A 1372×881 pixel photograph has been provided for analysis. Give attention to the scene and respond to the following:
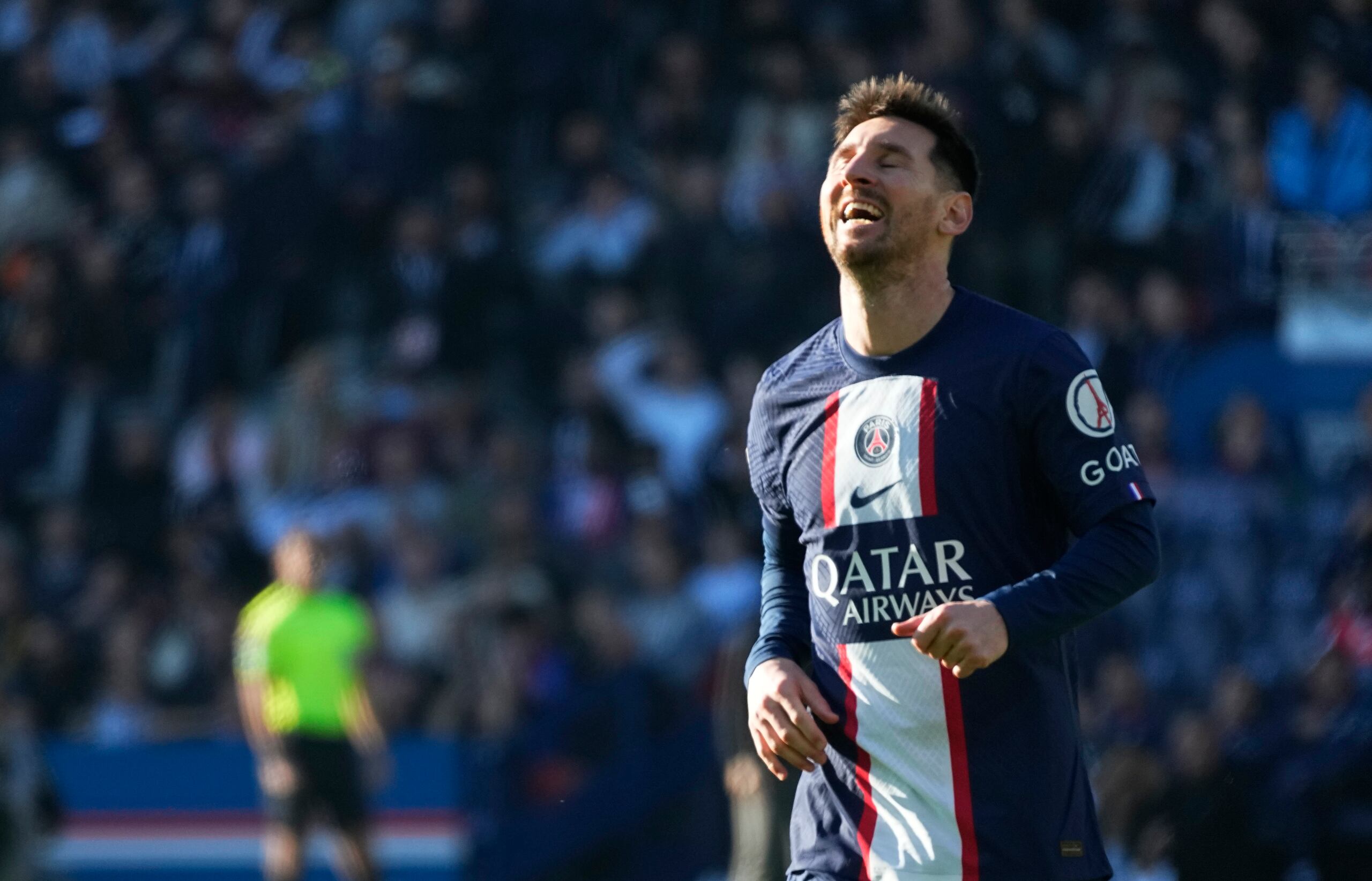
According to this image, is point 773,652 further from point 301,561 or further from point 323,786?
point 323,786

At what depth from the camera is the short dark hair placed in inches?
132

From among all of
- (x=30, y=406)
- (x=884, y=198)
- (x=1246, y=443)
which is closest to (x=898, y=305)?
(x=884, y=198)

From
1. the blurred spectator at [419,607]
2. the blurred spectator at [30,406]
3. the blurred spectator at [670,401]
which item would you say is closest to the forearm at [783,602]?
→ the blurred spectator at [670,401]

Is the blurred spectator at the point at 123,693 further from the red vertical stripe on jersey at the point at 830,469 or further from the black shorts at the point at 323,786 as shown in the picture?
the red vertical stripe on jersey at the point at 830,469

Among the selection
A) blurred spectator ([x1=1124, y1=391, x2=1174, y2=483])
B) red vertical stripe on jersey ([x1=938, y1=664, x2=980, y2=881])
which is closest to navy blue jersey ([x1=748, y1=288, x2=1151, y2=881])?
red vertical stripe on jersey ([x1=938, y1=664, x2=980, y2=881])

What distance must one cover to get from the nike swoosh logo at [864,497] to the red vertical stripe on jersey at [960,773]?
320 millimetres

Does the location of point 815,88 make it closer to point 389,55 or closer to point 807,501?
point 389,55

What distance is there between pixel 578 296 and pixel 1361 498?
4764mm

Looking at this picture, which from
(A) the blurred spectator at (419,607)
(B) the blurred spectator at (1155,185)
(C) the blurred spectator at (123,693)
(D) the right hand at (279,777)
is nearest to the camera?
(D) the right hand at (279,777)

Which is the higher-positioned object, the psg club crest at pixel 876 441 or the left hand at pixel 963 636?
the psg club crest at pixel 876 441

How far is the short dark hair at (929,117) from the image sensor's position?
3352 millimetres

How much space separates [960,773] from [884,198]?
103 centimetres

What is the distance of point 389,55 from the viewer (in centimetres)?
1237

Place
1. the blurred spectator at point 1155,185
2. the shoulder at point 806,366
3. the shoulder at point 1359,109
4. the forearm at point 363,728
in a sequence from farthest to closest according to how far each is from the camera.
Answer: the blurred spectator at point 1155,185, the shoulder at point 1359,109, the forearm at point 363,728, the shoulder at point 806,366
